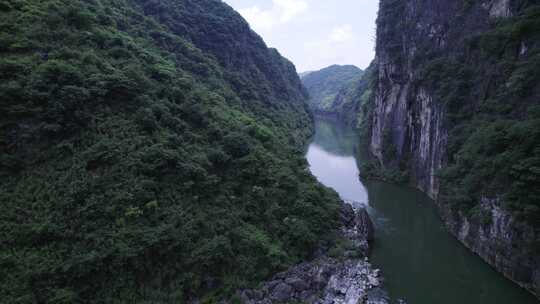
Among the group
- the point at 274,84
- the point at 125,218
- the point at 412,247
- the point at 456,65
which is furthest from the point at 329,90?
the point at 125,218

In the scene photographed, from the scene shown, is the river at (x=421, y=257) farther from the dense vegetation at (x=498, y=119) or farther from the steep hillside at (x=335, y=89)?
the steep hillside at (x=335, y=89)

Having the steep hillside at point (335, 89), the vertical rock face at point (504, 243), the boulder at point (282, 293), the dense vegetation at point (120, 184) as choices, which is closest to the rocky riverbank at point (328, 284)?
the boulder at point (282, 293)

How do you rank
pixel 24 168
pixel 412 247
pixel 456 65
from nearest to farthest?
pixel 24 168
pixel 412 247
pixel 456 65

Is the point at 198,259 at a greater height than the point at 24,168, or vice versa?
the point at 24,168

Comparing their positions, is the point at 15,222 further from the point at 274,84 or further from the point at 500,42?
the point at 274,84

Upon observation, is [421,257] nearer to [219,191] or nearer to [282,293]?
[282,293]
